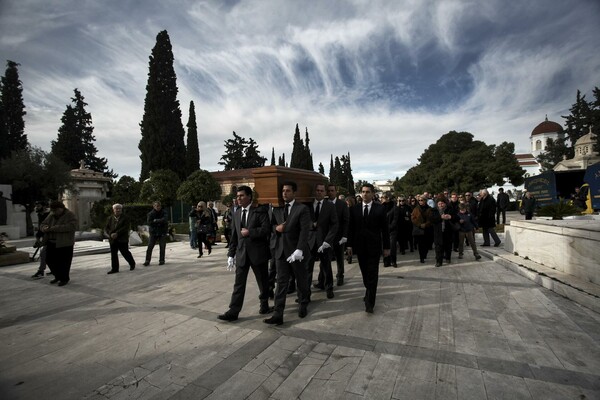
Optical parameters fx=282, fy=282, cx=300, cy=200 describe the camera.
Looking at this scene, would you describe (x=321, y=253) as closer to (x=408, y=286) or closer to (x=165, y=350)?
(x=408, y=286)

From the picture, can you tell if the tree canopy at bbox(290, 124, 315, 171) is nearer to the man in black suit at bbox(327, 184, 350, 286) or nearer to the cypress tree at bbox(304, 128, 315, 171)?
the cypress tree at bbox(304, 128, 315, 171)

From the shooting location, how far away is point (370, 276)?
4.22 metres

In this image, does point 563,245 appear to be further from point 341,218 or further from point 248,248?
point 248,248

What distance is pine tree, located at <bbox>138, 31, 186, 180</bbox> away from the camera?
34.2 metres

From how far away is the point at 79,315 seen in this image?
4.38 m

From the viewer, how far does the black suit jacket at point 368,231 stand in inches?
169

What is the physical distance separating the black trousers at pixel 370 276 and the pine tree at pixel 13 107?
43.1 metres

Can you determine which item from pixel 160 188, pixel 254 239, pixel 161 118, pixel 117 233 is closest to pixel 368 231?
pixel 254 239

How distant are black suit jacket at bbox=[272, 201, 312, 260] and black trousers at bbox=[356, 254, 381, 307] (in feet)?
3.04

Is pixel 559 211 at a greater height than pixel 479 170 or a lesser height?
lesser

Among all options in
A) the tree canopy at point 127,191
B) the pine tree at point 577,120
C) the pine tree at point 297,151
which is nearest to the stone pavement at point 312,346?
the tree canopy at point 127,191

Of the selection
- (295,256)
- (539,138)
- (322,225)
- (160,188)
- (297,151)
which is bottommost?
(295,256)

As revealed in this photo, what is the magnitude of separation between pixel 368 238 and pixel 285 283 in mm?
1430

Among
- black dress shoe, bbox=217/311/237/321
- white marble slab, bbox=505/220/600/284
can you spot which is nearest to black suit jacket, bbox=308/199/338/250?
black dress shoe, bbox=217/311/237/321
